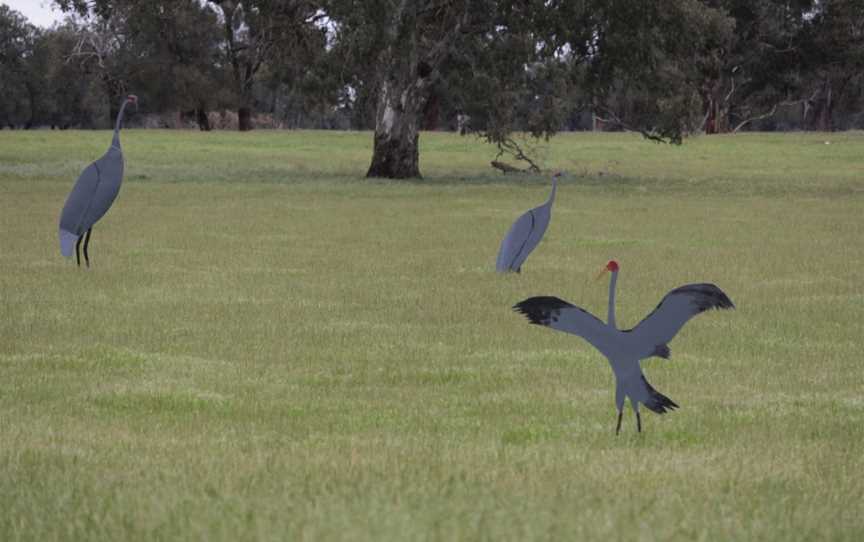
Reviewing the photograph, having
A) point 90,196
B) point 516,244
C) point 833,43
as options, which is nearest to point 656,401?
point 516,244

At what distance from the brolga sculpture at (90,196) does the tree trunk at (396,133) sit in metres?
23.1

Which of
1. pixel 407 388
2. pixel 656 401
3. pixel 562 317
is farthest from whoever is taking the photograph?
pixel 407 388

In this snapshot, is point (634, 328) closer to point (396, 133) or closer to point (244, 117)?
point (396, 133)

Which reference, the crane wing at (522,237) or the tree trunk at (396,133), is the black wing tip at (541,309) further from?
the tree trunk at (396,133)

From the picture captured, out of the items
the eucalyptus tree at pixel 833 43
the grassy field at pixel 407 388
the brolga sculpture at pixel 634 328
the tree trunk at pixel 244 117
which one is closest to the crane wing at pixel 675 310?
the brolga sculpture at pixel 634 328

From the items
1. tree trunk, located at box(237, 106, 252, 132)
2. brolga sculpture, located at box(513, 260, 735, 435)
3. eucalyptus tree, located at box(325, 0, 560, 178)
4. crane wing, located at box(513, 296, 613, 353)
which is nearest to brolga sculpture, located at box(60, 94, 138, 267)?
brolga sculpture, located at box(513, 260, 735, 435)

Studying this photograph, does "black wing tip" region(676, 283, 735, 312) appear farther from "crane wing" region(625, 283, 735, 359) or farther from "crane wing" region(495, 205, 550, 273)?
"crane wing" region(495, 205, 550, 273)

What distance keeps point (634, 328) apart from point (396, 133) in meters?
34.0

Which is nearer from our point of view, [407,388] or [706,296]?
[706,296]

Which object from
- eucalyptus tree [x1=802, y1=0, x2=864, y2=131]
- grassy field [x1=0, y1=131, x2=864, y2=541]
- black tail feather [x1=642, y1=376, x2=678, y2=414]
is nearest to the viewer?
grassy field [x1=0, y1=131, x2=864, y2=541]

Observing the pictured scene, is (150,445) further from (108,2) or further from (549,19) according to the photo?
(108,2)

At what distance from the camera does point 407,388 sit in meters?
9.63

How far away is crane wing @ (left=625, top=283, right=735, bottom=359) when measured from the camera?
5711 mm

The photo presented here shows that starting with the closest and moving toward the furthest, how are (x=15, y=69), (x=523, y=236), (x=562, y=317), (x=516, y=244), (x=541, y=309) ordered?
1. (x=541, y=309)
2. (x=562, y=317)
3. (x=523, y=236)
4. (x=516, y=244)
5. (x=15, y=69)
